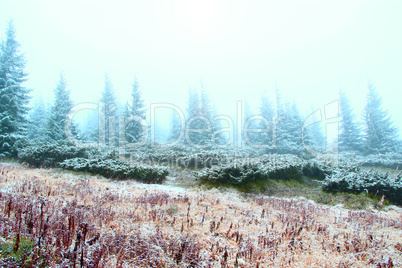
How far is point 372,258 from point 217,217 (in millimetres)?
3350

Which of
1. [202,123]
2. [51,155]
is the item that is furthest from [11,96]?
[202,123]

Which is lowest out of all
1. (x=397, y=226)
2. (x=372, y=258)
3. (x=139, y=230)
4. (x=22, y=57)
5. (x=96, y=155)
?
(x=397, y=226)

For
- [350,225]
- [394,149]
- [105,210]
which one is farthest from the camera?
[394,149]

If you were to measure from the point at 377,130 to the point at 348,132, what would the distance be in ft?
11.0

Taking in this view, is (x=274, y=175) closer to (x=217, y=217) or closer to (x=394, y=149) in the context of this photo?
(x=217, y=217)

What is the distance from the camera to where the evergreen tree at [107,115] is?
95.4 ft

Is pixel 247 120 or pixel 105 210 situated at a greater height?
pixel 247 120

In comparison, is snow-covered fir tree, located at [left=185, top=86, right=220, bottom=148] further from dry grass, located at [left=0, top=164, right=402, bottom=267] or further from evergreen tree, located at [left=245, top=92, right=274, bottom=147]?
dry grass, located at [left=0, top=164, right=402, bottom=267]

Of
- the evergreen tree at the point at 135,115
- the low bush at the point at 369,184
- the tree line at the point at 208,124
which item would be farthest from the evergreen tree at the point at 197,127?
the low bush at the point at 369,184

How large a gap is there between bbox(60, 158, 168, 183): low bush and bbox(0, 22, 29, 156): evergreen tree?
794 centimetres

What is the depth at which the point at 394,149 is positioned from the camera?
26953mm

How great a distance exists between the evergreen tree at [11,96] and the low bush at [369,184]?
22845 mm

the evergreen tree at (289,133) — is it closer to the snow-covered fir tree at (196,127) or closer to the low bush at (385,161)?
the low bush at (385,161)

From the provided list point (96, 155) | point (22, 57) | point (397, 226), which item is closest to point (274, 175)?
point (397, 226)
